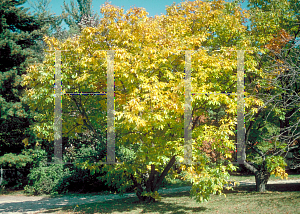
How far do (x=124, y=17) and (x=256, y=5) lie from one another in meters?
6.88

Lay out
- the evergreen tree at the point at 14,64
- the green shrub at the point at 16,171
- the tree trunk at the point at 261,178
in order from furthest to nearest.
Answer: the green shrub at the point at 16,171, the evergreen tree at the point at 14,64, the tree trunk at the point at 261,178

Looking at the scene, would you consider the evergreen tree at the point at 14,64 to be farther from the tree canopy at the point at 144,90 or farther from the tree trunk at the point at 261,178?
the tree trunk at the point at 261,178

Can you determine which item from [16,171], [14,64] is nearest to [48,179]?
[16,171]

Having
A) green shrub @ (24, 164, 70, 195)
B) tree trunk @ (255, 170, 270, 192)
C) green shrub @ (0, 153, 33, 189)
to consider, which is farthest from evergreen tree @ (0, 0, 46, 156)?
tree trunk @ (255, 170, 270, 192)

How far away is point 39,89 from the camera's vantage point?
687cm

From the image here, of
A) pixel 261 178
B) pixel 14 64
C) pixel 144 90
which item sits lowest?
pixel 261 178

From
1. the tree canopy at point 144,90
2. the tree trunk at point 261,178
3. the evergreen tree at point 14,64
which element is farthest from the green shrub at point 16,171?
the tree trunk at point 261,178

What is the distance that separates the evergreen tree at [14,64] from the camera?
1360 centimetres

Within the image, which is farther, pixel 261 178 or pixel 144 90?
pixel 261 178

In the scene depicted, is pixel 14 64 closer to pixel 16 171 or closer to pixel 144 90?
pixel 16 171

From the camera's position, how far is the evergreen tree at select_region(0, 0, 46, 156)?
13.6 meters

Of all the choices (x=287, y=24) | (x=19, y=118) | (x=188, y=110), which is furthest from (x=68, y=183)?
(x=287, y=24)

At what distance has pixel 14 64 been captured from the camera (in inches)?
570

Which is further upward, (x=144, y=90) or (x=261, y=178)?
(x=144, y=90)
